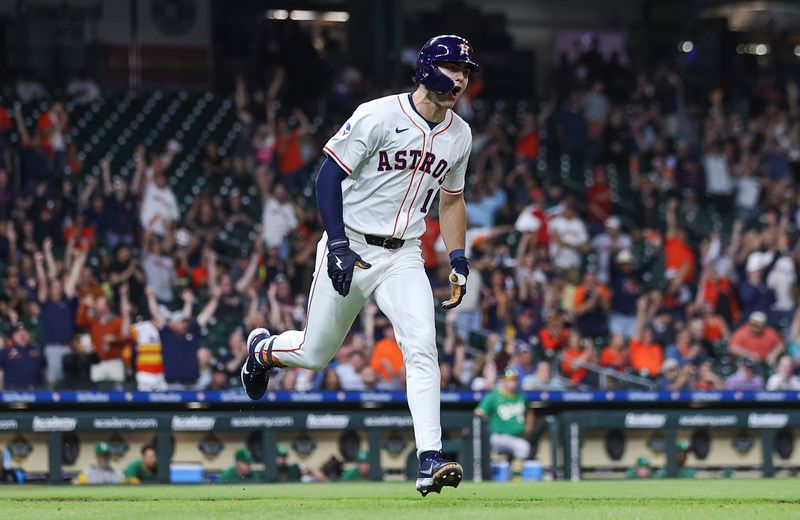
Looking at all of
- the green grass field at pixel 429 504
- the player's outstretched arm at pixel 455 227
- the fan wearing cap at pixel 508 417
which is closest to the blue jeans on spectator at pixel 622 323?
the fan wearing cap at pixel 508 417

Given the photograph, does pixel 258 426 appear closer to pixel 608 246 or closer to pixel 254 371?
pixel 254 371

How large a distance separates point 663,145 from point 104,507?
1651 centimetres

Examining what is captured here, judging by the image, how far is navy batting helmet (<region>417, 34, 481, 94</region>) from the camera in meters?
7.43

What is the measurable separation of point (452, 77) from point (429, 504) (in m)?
2.13

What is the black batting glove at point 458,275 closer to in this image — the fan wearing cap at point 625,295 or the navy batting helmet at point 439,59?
A: the navy batting helmet at point 439,59

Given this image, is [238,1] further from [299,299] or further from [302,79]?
[299,299]

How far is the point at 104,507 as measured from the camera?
7.58 meters

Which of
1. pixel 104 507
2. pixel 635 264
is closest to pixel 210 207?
pixel 635 264

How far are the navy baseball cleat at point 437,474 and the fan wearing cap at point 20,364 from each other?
321 inches

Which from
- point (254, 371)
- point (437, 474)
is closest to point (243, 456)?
point (254, 371)

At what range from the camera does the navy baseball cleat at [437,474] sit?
7051 millimetres

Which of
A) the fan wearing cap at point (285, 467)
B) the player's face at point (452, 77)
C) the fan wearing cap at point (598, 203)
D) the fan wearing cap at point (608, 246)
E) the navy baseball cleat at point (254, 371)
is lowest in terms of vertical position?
the fan wearing cap at point (285, 467)

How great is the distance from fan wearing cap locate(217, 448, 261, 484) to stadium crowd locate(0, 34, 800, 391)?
935 mm

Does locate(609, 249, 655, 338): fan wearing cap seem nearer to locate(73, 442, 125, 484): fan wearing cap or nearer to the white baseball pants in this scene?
locate(73, 442, 125, 484): fan wearing cap
